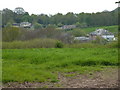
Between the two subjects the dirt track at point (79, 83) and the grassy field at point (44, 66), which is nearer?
the dirt track at point (79, 83)

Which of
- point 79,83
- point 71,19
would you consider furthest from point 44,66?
point 71,19

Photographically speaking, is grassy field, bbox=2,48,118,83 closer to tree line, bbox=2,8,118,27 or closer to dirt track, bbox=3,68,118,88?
dirt track, bbox=3,68,118,88

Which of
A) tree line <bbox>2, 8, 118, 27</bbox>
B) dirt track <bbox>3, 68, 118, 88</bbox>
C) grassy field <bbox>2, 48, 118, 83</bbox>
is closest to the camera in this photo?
dirt track <bbox>3, 68, 118, 88</bbox>

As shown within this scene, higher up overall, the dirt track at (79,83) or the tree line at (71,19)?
the tree line at (71,19)

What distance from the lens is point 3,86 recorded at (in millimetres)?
4145

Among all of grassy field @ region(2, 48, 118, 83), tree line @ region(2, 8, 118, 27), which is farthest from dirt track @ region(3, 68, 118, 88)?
tree line @ region(2, 8, 118, 27)

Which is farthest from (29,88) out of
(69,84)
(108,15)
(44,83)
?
(108,15)

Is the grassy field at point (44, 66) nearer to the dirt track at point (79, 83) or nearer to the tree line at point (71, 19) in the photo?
the dirt track at point (79, 83)

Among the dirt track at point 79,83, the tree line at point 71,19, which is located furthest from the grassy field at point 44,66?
the tree line at point 71,19

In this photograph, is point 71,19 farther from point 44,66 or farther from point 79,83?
point 79,83

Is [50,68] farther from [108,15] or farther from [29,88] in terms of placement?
[108,15]

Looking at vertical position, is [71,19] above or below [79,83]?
above

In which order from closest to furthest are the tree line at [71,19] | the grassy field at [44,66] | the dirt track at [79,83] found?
the dirt track at [79,83] → the grassy field at [44,66] → the tree line at [71,19]

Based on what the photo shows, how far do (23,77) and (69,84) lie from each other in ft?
3.70
